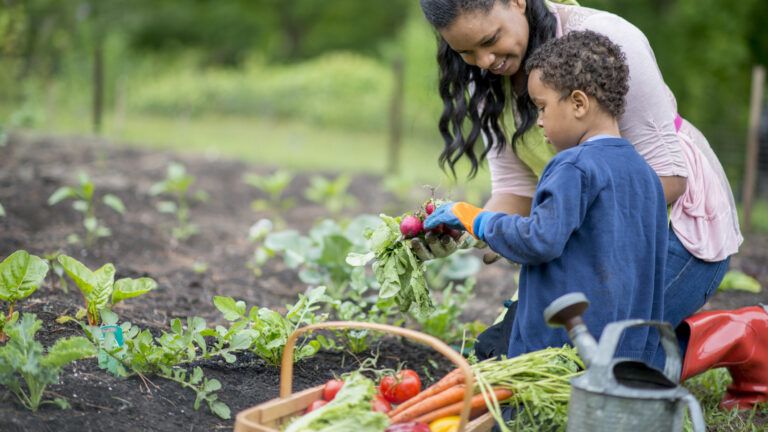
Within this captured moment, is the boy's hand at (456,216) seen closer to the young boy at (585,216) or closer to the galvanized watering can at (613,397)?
the young boy at (585,216)

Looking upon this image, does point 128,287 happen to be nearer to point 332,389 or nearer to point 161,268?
point 332,389

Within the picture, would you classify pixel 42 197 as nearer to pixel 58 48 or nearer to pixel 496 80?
pixel 496 80

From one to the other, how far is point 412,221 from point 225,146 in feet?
29.4

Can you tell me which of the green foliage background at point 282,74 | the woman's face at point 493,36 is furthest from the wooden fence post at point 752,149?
the woman's face at point 493,36

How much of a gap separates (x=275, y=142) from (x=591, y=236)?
10762 millimetres

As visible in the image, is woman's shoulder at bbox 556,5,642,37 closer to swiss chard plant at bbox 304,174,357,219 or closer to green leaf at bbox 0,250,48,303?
green leaf at bbox 0,250,48,303

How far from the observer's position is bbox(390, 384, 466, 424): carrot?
229 cm

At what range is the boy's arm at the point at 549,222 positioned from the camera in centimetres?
223

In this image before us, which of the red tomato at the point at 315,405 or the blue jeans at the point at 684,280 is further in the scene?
the blue jeans at the point at 684,280

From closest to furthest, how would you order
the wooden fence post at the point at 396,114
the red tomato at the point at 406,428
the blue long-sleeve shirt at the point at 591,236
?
the red tomato at the point at 406,428
the blue long-sleeve shirt at the point at 591,236
the wooden fence post at the point at 396,114

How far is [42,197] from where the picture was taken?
568 centimetres

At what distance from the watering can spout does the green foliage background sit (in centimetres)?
342

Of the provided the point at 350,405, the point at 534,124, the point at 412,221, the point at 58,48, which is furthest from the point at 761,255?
the point at 58,48

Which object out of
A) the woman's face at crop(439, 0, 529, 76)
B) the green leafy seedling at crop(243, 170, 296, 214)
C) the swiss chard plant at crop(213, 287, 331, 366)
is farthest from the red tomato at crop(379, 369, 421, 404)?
the green leafy seedling at crop(243, 170, 296, 214)
